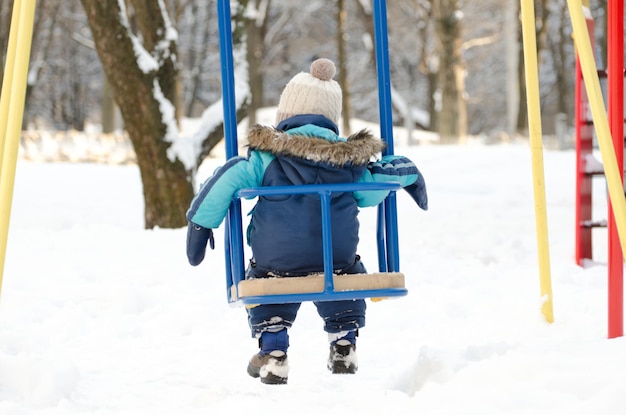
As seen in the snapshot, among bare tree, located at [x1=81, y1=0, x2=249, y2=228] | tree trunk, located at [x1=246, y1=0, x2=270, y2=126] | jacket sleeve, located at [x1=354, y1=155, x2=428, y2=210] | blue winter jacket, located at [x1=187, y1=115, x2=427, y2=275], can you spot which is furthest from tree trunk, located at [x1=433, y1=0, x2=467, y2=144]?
blue winter jacket, located at [x1=187, y1=115, x2=427, y2=275]

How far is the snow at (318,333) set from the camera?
131 inches

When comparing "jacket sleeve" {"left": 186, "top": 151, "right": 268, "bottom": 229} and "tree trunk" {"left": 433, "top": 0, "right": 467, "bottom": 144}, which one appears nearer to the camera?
"jacket sleeve" {"left": 186, "top": 151, "right": 268, "bottom": 229}

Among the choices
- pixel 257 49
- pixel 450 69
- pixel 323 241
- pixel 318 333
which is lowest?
pixel 318 333

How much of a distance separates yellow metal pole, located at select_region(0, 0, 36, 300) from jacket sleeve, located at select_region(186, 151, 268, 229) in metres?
0.69

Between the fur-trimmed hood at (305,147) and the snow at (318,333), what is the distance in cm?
87

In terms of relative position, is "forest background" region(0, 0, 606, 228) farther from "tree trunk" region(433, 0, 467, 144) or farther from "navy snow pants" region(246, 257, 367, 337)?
"navy snow pants" region(246, 257, 367, 337)

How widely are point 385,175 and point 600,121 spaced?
819 mm

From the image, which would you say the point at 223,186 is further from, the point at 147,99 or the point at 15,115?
the point at 147,99

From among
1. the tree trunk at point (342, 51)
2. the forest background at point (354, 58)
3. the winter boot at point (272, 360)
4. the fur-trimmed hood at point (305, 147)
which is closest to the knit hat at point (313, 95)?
the fur-trimmed hood at point (305, 147)

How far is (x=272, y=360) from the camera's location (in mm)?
3816

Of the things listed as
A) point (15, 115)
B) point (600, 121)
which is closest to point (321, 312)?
point (600, 121)

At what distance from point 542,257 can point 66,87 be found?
3255 centimetres

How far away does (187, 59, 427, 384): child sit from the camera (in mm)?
3707

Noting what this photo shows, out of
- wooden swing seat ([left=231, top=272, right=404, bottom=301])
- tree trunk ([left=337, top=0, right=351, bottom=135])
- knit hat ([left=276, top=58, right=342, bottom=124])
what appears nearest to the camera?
wooden swing seat ([left=231, top=272, right=404, bottom=301])
